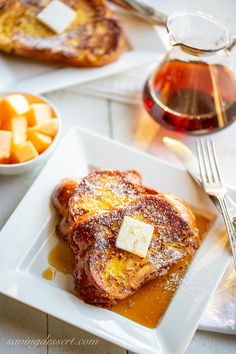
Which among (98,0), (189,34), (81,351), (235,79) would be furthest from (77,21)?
(81,351)

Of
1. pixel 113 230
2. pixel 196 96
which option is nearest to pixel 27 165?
pixel 113 230

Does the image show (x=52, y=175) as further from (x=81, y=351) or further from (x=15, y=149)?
(x=81, y=351)

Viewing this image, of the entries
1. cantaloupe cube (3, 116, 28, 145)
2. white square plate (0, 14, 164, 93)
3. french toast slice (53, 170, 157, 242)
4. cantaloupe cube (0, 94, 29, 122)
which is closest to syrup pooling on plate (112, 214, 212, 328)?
french toast slice (53, 170, 157, 242)

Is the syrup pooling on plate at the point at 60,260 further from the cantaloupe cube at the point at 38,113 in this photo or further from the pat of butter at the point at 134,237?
the cantaloupe cube at the point at 38,113

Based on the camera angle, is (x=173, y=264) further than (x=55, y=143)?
No

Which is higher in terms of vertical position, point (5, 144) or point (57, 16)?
point (57, 16)

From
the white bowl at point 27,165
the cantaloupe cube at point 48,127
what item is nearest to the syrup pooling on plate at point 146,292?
Answer: the white bowl at point 27,165

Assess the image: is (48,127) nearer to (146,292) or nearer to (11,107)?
(11,107)
